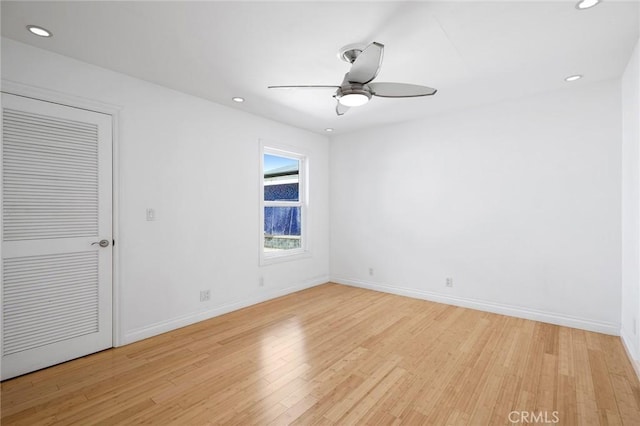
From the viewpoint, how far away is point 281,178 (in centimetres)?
490

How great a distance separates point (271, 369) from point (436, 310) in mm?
2313

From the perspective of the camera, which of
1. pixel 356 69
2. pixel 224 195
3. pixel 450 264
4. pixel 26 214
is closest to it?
pixel 356 69

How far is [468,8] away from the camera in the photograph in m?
1.96

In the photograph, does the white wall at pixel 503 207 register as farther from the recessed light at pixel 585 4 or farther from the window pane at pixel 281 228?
the recessed light at pixel 585 4

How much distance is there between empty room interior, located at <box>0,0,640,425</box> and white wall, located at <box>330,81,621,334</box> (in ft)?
0.07

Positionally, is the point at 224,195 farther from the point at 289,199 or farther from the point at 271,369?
the point at 271,369

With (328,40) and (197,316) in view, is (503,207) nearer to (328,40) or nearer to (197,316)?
(328,40)

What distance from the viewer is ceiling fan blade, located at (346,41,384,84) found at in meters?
1.92

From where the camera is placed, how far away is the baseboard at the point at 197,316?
9.89ft

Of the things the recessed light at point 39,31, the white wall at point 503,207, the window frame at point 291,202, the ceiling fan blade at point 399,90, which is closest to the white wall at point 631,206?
the white wall at point 503,207

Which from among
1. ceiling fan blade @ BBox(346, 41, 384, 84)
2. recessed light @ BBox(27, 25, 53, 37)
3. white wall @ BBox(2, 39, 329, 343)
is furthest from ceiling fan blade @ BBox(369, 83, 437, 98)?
recessed light @ BBox(27, 25, 53, 37)

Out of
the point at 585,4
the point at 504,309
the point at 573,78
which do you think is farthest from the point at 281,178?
the point at 585,4

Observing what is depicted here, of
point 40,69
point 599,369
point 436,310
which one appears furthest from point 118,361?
point 599,369

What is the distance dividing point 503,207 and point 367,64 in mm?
2651
